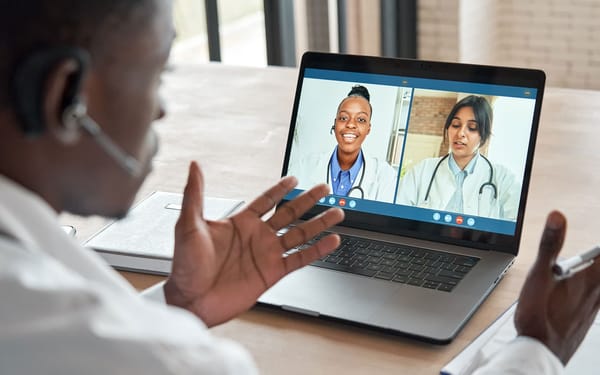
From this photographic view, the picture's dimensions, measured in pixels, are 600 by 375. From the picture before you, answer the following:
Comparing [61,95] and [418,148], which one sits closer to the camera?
[61,95]

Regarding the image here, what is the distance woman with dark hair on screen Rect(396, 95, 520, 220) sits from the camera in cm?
129

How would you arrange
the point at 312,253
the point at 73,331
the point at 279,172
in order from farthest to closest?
the point at 279,172, the point at 312,253, the point at 73,331

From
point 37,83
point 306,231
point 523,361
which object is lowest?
point 523,361

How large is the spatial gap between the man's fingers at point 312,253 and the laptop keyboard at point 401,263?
0.47ft

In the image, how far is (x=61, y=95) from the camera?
75 cm

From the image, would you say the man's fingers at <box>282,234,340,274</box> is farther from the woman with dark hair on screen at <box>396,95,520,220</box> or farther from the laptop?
the woman with dark hair on screen at <box>396,95,520,220</box>

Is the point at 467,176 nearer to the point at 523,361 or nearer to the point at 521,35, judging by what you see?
the point at 523,361

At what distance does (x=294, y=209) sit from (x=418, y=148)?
25 centimetres

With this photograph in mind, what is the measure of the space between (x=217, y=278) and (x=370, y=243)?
0.92 ft

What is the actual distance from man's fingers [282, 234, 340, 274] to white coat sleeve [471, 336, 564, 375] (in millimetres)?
228

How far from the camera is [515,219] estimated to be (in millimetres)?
1285

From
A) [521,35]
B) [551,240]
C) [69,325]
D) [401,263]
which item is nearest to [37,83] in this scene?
[69,325]

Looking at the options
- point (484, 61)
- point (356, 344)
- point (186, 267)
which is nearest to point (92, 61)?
point (186, 267)

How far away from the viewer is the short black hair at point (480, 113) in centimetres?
130
